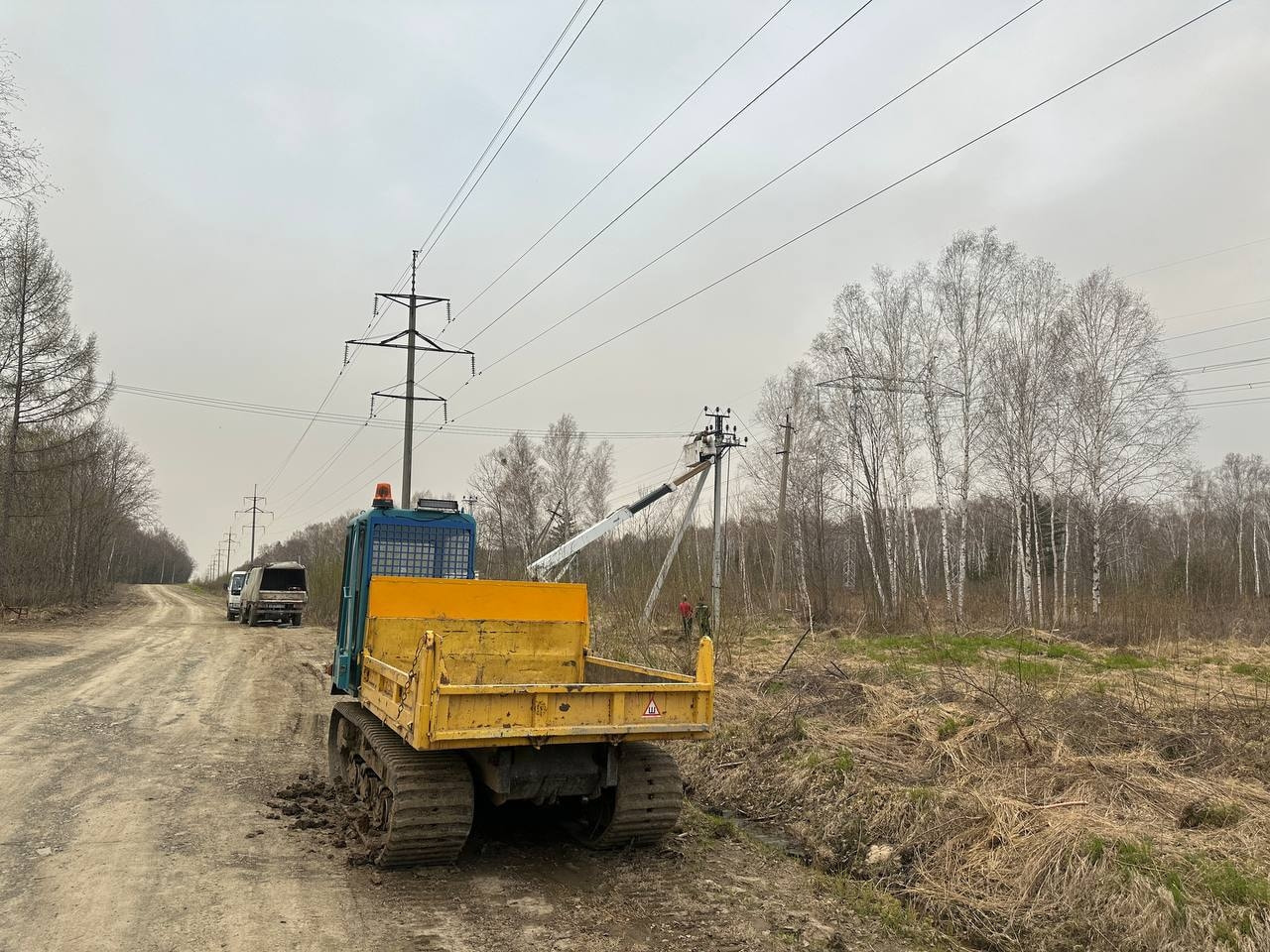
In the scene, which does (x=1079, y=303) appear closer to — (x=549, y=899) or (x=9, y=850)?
(x=549, y=899)

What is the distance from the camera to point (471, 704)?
4977mm

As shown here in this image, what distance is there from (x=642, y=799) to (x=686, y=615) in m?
12.7

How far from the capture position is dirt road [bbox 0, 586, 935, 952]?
14.6 ft

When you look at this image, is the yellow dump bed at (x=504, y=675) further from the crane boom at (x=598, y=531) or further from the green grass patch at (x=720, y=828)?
the crane boom at (x=598, y=531)

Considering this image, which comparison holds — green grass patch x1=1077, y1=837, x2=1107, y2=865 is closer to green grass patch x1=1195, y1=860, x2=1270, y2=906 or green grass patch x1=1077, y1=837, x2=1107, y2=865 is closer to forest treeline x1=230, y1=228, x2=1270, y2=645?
green grass patch x1=1195, y1=860, x2=1270, y2=906

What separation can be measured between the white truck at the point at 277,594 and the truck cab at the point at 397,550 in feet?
84.4

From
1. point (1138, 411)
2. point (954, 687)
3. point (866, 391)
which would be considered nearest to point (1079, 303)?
point (1138, 411)

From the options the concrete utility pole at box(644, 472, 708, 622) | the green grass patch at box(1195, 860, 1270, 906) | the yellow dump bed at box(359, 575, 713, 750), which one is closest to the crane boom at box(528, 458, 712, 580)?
the concrete utility pole at box(644, 472, 708, 622)

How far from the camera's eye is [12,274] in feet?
83.8

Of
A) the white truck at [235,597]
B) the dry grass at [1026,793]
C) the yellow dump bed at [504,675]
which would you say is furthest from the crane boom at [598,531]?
the white truck at [235,597]

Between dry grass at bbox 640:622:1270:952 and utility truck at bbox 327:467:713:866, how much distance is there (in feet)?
5.69

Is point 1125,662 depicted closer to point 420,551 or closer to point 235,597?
point 420,551

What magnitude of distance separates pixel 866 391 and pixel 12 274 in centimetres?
2636

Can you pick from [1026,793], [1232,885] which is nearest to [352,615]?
[1026,793]
